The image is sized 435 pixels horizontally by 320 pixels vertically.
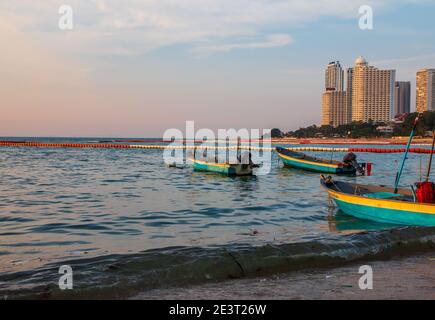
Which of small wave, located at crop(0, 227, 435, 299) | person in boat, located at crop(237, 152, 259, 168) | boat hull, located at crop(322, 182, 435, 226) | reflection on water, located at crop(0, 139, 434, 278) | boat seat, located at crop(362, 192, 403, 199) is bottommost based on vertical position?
reflection on water, located at crop(0, 139, 434, 278)

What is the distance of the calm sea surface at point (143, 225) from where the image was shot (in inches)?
430

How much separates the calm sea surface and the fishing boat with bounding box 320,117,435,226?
0.47 m

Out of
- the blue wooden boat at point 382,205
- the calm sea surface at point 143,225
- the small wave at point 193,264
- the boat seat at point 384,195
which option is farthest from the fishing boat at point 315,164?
the small wave at point 193,264

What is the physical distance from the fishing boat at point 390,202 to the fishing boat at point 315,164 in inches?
823

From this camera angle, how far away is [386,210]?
16.6 meters

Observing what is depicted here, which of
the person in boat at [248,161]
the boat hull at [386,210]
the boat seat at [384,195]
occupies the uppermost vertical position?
the person in boat at [248,161]

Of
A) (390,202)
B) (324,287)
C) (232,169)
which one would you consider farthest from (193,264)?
(232,169)

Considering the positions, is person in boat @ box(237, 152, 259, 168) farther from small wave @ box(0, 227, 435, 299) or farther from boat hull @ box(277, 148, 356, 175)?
small wave @ box(0, 227, 435, 299)

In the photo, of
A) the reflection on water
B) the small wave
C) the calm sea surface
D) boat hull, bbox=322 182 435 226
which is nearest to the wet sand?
the small wave

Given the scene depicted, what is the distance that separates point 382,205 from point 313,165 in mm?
27777

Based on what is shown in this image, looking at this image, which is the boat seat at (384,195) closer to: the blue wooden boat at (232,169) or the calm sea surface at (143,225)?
the calm sea surface at (143,225)

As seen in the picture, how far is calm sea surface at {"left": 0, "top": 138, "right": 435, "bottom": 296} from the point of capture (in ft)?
35.8

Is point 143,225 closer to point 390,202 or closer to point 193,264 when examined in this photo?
point 193,264
